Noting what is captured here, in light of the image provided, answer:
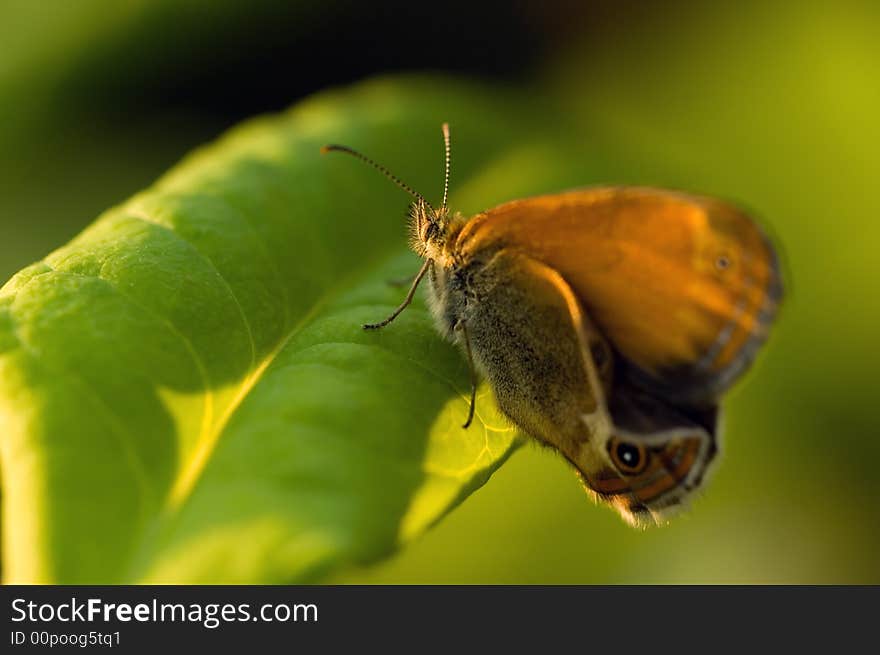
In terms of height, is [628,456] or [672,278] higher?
[672,278]

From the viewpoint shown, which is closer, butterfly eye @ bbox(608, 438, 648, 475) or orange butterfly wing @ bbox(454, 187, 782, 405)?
orange butterfly wing @ bbox(454, 187, 782, 405)

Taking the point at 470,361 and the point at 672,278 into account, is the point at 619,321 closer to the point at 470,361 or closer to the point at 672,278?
the point at 672,278

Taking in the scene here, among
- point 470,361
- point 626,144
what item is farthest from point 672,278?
point 626,144

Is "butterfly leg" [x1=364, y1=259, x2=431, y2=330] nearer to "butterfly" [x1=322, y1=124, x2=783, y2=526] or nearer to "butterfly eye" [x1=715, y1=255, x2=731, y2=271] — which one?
"butterfly" [x1=322, y1=124, x2=783, y2=526]

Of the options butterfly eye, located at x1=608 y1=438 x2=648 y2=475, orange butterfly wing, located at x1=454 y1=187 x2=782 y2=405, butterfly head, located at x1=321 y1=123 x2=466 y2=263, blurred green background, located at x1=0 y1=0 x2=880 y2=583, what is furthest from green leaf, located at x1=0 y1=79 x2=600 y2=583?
blurred green background, located at x1=0 y1=0 x2=880 y2=583

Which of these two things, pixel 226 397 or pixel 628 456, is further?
pixel 628 456

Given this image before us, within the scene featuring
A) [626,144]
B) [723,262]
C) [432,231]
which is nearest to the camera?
[723,262]

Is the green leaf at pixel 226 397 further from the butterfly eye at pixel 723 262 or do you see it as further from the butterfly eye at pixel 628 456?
the butterfly eye at pixel 723 262
